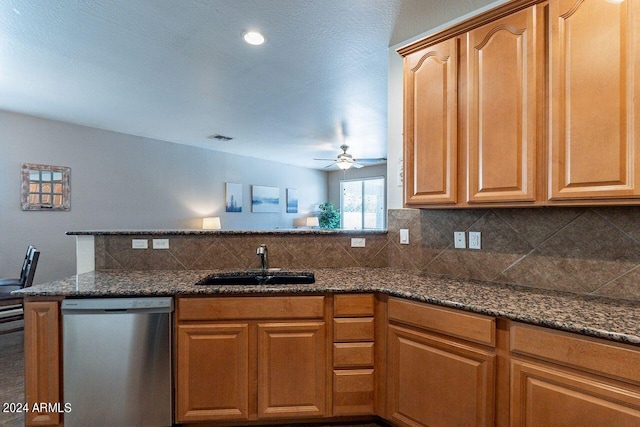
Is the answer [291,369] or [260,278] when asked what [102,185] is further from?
[291,369]

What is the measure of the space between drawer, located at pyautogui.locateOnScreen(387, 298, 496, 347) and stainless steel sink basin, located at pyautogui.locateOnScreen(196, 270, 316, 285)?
2.23 feet

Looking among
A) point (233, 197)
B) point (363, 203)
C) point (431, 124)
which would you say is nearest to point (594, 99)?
point (431, 124)

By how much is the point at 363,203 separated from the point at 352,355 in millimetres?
7040

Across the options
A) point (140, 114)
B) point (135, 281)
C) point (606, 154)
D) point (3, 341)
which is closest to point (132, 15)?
point (135, 281)

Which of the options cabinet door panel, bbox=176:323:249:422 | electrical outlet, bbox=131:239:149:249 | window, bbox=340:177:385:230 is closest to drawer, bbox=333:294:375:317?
cabinet door panel, bbox=176:323:249:422

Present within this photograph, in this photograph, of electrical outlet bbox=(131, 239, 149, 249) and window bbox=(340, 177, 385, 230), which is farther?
window bbox=(340, 177, 385, 230)

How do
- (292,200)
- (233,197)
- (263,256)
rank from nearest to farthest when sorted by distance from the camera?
(263,256), (233,197), (292,200)

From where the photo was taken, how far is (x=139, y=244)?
2531 mm

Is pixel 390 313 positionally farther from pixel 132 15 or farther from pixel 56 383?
pixel 132 15

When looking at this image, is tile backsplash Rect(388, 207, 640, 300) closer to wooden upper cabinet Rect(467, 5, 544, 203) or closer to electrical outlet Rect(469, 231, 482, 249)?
electrical outlet Rect(469, 231, 482, 249)

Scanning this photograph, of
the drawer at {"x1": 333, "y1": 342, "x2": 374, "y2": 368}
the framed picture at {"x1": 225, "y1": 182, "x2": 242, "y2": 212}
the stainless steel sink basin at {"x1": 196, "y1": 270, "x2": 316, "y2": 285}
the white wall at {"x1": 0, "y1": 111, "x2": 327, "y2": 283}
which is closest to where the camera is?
the drawer at {"x1": 333, "y1": 342, "x2": 374, "y2": 368}

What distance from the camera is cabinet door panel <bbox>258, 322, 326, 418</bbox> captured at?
1894 millimetres

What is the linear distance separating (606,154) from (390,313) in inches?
50.6

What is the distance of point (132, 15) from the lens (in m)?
2.08
